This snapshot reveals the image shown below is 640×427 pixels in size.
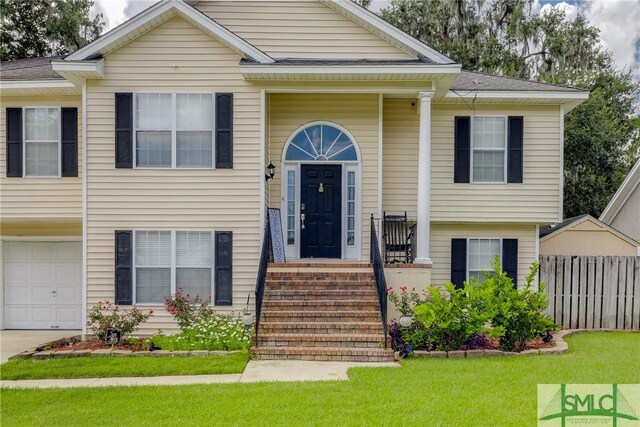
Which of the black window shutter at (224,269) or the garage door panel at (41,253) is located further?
the garage door panel at (41,253)

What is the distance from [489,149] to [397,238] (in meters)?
2.92

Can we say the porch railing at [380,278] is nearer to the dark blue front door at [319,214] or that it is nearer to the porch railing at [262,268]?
the dark blue front door at [319,214]

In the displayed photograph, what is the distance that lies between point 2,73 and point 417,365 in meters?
10.7

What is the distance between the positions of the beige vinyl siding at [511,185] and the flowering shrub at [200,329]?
17.1 ft

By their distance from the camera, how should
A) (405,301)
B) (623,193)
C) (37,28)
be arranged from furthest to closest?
(37,28) → (623,193) → (405,301)

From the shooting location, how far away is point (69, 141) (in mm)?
10727

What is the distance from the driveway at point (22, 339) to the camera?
29.9ft

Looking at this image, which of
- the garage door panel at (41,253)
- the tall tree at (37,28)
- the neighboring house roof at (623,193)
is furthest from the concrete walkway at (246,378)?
the tall tree at (37,28)

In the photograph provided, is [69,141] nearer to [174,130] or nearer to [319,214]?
[174,130]

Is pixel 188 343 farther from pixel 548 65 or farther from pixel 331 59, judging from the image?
pixel 548 65

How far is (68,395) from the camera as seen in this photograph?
6211 mm

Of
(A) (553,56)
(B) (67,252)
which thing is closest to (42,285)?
(B) (67,252)

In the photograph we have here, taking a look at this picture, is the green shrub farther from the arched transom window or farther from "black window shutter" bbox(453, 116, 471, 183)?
the arched transom window

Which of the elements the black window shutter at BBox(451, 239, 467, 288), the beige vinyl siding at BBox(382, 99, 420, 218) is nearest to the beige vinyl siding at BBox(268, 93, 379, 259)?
the beige vinyl siding at BBox(382, 99, 420, 218)
